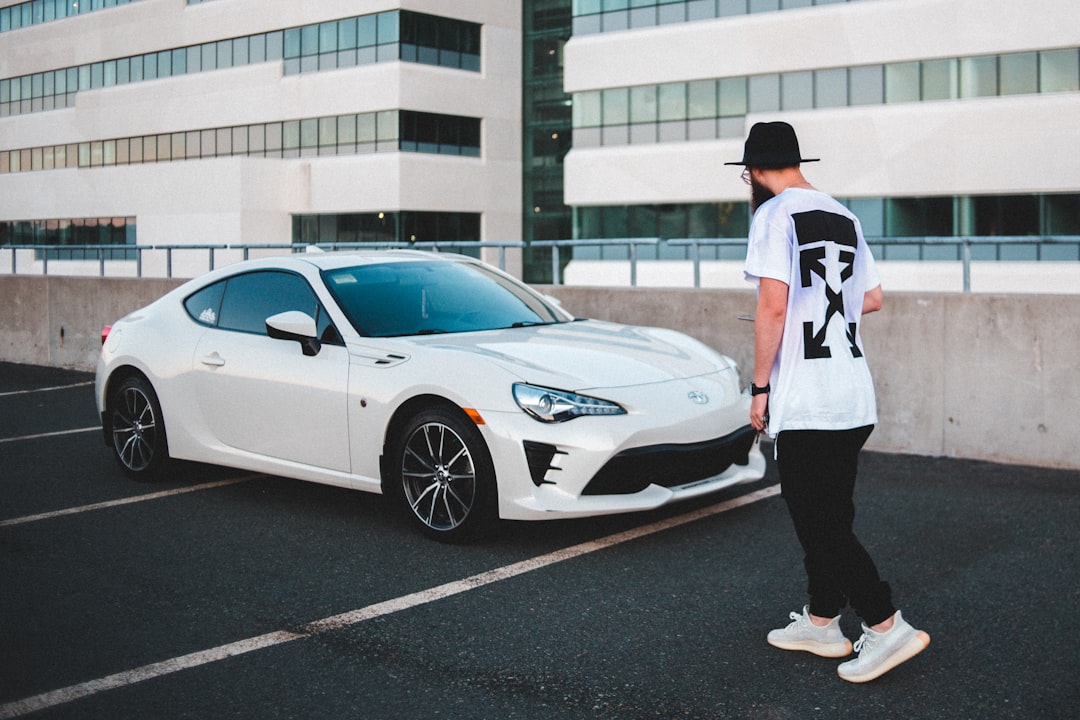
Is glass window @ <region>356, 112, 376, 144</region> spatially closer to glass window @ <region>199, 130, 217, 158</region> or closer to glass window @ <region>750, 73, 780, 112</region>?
glass window @ <region>199, 130, 217, 158</region>

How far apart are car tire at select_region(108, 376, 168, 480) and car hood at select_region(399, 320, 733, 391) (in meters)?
2.08

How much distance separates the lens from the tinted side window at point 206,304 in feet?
24.6

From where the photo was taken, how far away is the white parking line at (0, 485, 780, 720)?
13.4 ft

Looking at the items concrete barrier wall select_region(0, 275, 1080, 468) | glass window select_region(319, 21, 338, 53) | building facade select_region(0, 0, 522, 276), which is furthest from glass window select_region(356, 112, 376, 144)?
concrete barrier wall select_region(0, 275, 1080, 468)

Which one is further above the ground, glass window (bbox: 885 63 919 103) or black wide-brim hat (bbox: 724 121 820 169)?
glass window (bbox: 885 63 919 103)

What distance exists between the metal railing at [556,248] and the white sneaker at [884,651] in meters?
3.91

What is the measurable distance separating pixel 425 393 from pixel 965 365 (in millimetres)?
4312

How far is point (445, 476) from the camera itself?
239 inches

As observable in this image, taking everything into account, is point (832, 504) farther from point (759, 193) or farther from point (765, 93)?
point (765, 93)

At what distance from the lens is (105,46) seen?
62562 mm

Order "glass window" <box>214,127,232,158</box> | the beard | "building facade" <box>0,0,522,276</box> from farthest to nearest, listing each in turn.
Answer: "glass window" <box>214,127,232,158</box>
"building facade" <box>0,0,522,276</box>
the beard

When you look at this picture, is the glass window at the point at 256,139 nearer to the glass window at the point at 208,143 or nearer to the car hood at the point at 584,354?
the glass window at the point at 208,143

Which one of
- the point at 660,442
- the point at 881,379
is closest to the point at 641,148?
the point at 881,379

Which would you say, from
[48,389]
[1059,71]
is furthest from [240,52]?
[48,389]
